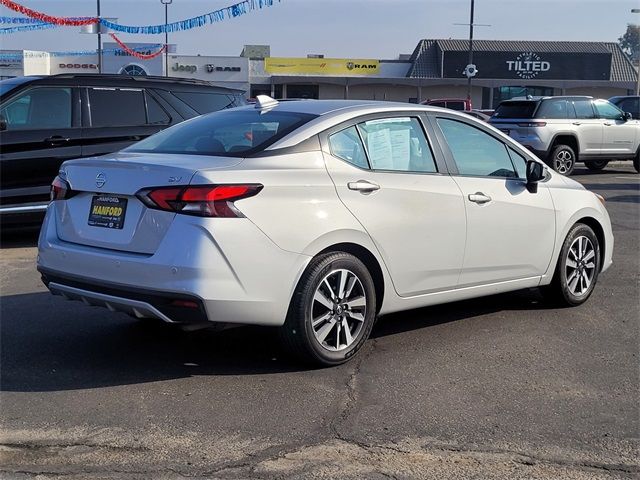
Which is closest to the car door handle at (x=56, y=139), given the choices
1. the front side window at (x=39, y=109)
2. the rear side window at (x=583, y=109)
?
the front side window at (x=39, y=109)

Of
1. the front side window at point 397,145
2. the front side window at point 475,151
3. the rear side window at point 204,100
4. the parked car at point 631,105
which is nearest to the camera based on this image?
the front side window at point 397,145

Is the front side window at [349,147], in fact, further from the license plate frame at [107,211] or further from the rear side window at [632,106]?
the rear side window at [632,106]

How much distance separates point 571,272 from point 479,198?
4.50ft

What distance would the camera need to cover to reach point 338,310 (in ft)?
15.5

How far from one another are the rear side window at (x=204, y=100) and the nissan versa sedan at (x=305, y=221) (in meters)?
4.36

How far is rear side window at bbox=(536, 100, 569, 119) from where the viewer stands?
678 inches

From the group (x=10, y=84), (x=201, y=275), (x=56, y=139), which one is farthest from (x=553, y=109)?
(x=201, y=275)

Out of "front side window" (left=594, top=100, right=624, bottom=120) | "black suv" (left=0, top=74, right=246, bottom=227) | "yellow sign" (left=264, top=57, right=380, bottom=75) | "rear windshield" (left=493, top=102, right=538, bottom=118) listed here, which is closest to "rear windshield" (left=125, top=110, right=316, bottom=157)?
"black suv" (left=0, top=74, right=246, bottom=227)

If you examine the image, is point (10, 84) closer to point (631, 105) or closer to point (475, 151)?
point (475, 151)

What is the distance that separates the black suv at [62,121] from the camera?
8.53 metres

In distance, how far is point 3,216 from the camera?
8.51 m

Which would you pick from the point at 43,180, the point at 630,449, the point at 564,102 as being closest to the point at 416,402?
the point at 630,449

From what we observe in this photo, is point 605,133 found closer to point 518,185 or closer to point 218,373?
point 518,185

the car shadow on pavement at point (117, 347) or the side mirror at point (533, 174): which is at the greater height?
the side mirror at point (533, 174)
